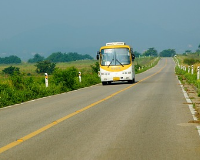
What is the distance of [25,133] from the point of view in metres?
9.66

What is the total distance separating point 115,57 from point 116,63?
0.46 m

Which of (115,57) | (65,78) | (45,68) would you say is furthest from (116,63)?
(45,68)

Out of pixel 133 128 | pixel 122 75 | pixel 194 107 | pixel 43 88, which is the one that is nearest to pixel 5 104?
pixel 43 88

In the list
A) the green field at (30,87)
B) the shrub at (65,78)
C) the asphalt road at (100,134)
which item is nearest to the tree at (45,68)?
the green field at (30,87)

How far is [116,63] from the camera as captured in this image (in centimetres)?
3228

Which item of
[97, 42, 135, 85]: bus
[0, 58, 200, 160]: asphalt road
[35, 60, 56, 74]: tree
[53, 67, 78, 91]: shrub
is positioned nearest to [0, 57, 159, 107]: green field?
[53, 67, 78, 91]: shrub

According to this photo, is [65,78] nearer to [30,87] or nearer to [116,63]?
[30,87]

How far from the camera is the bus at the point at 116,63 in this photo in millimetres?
31984

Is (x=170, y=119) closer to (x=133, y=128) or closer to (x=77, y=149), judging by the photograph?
(x=133, y=128)

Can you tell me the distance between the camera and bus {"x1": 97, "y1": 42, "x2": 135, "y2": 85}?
3198 cm

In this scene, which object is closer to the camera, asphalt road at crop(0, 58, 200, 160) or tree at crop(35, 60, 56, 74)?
asphalt road at crop(0, 58, 200, 160)

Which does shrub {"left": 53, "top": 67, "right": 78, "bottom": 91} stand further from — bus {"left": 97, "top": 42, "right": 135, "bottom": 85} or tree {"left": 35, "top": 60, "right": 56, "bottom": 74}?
tree {"left": 35, "top": 60, "right": 56, "bottom": 74}

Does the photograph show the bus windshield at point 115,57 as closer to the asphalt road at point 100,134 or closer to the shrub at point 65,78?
the shrub at point 65,78

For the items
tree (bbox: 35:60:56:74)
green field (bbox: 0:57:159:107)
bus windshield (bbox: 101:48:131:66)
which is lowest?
tree (bbox: 35:60:56:74)
